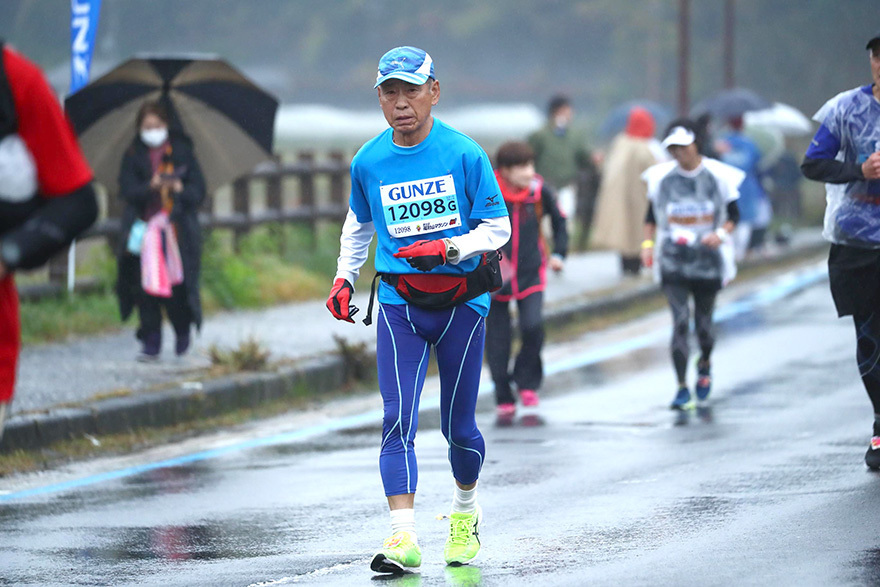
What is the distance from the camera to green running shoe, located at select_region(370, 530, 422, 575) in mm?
5320

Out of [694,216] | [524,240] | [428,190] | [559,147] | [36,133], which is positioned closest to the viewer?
[36,133]

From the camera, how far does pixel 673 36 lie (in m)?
48.0

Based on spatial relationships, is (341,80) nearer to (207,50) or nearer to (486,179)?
(207,50)

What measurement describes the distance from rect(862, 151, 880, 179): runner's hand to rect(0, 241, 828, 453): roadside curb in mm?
4568

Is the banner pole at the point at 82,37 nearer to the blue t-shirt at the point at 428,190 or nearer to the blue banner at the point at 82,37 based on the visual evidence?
the blue banner at the point at 82,37

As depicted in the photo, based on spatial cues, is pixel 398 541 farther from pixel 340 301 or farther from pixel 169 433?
pixel 169 433

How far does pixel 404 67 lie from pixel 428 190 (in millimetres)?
448

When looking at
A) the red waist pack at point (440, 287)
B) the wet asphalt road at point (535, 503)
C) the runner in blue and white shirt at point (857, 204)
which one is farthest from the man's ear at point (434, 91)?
the runner in blue and white shirt at point (857, 204)

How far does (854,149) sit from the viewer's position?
7.03 metres

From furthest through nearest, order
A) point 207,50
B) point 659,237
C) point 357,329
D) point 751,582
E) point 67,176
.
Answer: point 207,50 → point 357,329 → point 659,237 → point 751,582 → point 67,176

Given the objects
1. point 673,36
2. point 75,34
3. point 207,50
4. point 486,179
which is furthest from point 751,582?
point 673,36

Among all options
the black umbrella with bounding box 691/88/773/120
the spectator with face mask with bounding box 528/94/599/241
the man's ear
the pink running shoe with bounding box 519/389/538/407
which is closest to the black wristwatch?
the man's ear

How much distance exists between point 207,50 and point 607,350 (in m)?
23.8

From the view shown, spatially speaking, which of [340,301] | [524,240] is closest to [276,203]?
[524,240]
